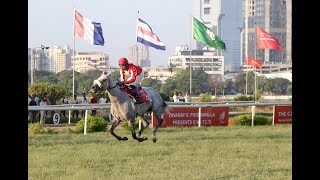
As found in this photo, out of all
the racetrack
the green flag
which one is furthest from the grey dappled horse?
the green flag

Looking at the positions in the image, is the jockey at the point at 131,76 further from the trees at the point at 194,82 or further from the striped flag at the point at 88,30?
the trees at the point at 194,82

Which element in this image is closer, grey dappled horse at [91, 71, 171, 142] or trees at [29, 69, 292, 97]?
grey dappled horse at [91, 71, 171, 142]

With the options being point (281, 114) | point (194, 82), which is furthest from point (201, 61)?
point (281, 114)

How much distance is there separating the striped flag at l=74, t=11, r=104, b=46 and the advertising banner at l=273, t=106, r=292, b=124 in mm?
5080

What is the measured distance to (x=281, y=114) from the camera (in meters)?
18.4

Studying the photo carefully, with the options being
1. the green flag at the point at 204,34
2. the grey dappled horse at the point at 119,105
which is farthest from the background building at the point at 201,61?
the grey dappled horse at the point at 119,105

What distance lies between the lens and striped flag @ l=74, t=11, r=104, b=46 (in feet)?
64.0

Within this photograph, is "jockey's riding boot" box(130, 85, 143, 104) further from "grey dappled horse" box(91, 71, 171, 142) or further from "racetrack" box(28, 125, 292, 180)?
"racetrack" box(28, 125, 292, 180)

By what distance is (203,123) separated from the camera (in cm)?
1661

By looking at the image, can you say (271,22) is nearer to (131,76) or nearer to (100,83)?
(131,76)

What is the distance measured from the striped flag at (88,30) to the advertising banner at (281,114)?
16.7ft

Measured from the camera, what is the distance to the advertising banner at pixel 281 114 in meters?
18.2
